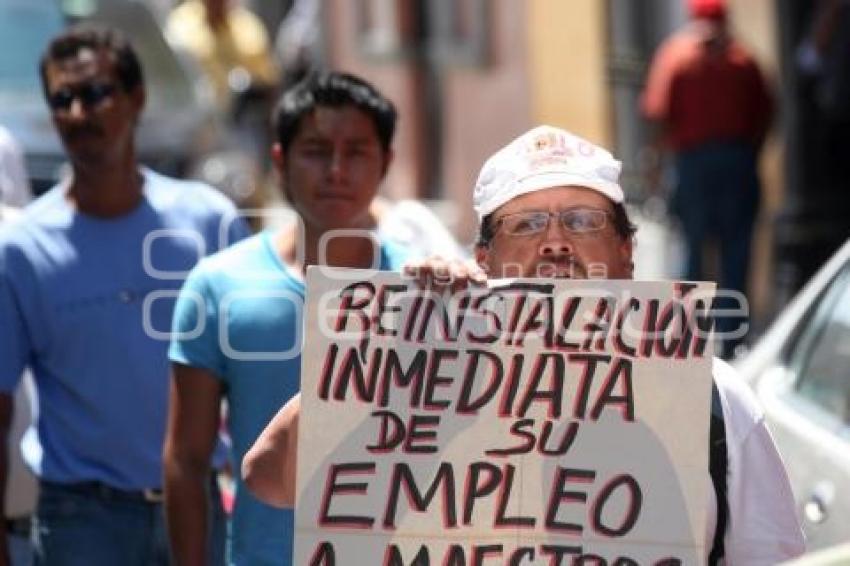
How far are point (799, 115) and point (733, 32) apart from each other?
2.02 ft

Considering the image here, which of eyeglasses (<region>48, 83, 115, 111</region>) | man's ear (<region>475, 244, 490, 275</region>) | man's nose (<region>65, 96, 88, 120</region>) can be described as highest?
eyeglasses (<region>48, 83, 115, 111</region>)

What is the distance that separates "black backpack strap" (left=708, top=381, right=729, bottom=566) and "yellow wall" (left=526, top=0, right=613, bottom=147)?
11913mm

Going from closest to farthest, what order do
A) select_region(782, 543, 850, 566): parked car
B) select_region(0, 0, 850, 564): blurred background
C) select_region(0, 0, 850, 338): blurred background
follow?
→ 1. select_region(782, 543, 850, 566): parked car
2. select_region(0, 0, 850, 564): blurred background
3. select_region(0, 0, 850, 338): blurred background

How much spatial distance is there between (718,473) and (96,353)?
216 centimetres

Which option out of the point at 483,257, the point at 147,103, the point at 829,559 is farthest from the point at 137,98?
the point at 147,103

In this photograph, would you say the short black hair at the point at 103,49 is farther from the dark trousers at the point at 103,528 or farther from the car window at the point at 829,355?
the car window at the point at 829,355

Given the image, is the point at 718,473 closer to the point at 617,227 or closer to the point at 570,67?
the point at 617,227

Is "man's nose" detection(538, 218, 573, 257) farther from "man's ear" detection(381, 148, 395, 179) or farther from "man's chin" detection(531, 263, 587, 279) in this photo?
"man's ear" detection(381, 148, 395, 179)

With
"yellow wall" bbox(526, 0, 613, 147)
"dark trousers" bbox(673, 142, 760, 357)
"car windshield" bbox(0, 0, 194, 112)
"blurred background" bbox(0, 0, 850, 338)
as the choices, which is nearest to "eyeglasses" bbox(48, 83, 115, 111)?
"blurred background" bbox(0, 0, 850, 338)

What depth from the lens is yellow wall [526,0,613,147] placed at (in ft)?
52.1

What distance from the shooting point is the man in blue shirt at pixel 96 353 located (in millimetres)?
5723

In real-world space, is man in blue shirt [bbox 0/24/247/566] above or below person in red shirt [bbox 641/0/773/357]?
below

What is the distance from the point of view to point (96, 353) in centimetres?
575

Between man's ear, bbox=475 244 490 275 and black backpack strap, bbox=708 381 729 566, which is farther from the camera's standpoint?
man's ear, bbox=475 244 490 275
